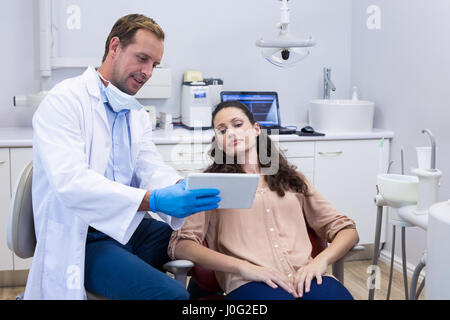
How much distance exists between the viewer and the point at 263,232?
1.82m

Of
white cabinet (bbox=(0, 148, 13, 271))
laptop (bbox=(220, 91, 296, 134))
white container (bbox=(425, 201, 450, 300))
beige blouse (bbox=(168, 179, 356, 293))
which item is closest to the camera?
white container (bbox=(425, 201, 450, 300))

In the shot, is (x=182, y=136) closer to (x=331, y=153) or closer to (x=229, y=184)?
(x=331, y=153)

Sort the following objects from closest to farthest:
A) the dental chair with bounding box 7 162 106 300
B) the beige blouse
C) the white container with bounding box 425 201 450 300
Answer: the white container with bounding box 425 201 450 300 → the dental chair with bounding box 7 162 106 300 → the beige blouse

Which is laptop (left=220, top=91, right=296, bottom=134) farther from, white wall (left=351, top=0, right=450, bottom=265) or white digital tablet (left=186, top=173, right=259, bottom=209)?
white digital tablet (left=186, top=173, right=259, bottom=209)

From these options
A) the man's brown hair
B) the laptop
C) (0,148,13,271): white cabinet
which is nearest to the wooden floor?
(0,148,13,271): white cabinet

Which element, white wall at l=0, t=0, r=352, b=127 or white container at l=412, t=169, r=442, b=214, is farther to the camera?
white wall at l=0, t=0, r=352, b=127

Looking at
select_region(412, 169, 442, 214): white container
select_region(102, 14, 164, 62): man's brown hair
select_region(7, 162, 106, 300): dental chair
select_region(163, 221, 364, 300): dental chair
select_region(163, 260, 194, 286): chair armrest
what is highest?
select_region(102, 14, 164, 62): man's brown hair

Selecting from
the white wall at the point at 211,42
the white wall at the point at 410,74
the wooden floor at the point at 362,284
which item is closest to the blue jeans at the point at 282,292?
the wooden floor at the point at 362,284

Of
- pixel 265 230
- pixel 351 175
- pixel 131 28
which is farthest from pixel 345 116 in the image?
pixel 131 28

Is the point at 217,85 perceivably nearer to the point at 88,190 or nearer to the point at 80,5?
the point at 80,5

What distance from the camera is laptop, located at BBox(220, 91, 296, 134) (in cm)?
336

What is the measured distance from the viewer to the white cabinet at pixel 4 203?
2.76 meters

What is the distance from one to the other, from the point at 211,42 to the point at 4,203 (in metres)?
1.53

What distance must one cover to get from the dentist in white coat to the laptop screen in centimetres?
169
